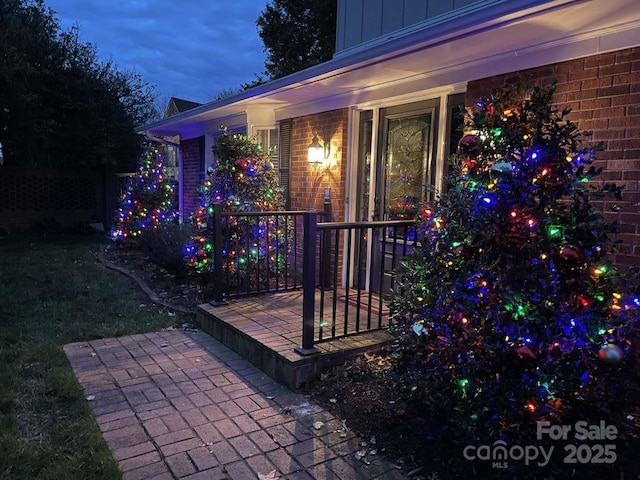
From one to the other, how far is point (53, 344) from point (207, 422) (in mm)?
1978

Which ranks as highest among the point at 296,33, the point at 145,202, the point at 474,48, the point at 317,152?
the point at 296,33

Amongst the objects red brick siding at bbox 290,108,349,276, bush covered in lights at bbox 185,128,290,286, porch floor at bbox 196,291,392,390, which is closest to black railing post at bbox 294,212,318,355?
porch floor at bbox 196,291,392,390

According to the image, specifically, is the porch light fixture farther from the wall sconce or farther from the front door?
the front door

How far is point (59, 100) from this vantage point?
1101 centimetres

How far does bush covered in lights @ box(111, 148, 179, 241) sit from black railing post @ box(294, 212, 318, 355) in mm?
5899

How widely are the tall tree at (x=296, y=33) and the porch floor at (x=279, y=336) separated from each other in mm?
12181

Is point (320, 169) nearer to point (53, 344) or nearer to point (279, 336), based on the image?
point (279, 336)

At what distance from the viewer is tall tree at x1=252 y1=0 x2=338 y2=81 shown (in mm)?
14930

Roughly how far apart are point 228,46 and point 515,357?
2073 inches

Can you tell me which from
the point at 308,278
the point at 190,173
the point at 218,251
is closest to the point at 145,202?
the point at 190,173

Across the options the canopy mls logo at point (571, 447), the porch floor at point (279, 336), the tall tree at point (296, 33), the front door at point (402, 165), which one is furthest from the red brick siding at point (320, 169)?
the tall tree at point (296, 33)

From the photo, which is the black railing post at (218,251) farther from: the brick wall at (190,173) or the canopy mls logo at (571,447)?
the brick wall at (190,173)

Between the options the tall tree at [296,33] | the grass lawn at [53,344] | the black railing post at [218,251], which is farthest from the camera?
the tall tree at [296,33]

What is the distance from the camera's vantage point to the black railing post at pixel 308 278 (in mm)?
3151
